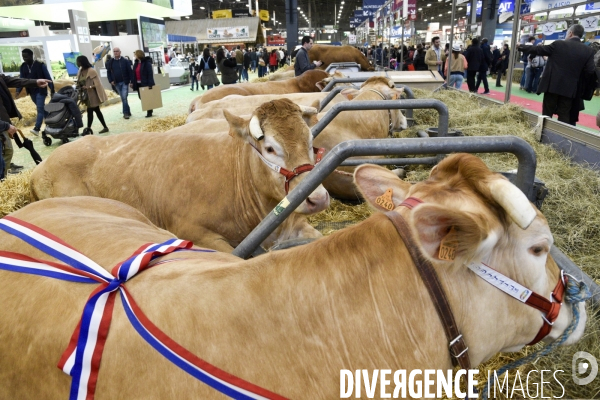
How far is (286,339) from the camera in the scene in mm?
1248

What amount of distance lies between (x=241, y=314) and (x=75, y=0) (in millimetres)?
43693

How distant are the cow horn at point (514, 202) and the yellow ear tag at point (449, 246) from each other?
17 cm

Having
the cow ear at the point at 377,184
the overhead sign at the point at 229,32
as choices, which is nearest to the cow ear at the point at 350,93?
the cow ear at the point at 377,184

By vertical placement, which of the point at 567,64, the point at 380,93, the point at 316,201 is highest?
the point at 567,64

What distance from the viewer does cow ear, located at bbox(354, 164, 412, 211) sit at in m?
1.48

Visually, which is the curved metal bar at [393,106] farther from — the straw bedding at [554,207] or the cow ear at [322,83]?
the cow ear at [322,83]

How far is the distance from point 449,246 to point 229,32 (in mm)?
40714

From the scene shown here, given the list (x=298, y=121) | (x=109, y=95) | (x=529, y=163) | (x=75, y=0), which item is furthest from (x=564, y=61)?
(x=75, y=0)

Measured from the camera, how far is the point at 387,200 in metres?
1.40

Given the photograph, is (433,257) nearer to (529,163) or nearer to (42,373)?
(529,163)

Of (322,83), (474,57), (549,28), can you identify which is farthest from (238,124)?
(474,57)

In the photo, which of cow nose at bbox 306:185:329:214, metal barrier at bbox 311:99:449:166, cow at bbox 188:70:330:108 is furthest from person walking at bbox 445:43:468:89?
cow nose at bbox 306:185:329:214

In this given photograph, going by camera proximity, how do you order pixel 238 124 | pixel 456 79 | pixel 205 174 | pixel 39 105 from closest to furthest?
1. pixel 238 124
2. pixel 205 174
3. pixel 39 105
4. pixel 456 79

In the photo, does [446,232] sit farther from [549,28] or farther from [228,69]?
[228,69]
